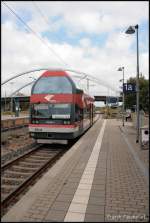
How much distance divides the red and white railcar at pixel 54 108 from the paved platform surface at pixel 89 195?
5.79 metres

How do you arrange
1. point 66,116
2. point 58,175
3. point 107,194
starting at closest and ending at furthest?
point 107,194, point 58,175, point 66,116

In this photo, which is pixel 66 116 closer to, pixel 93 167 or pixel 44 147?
pixel 44 147

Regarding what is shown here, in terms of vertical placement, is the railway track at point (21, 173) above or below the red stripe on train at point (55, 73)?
below

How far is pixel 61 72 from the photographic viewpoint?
57.0 feet

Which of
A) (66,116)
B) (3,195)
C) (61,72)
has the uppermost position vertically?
(61,72)

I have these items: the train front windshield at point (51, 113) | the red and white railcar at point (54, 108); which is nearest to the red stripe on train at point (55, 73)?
the red and white railcar at point (54, 108)

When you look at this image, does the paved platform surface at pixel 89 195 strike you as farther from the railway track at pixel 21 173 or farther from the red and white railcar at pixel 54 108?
the red and white railcar at pixel 54 108

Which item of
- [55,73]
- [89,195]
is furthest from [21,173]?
[55,73]

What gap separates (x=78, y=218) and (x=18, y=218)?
3.09 ft

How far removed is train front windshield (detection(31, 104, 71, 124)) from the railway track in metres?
1.41

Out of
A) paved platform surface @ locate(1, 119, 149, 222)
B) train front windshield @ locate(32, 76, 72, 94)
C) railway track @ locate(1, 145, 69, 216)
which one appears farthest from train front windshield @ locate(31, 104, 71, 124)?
paved platform surface @ locate(1, 119, 149, 222)

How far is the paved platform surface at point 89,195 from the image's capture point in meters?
5.86

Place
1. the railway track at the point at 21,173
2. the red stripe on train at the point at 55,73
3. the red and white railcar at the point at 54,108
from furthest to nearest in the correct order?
the red stripe on train at the point at 55,73, the red and white railcar at the point at 54,108, the railway track at the point at 21,173

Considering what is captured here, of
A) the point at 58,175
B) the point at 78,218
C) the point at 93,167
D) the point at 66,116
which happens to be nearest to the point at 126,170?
the point at 93,167
